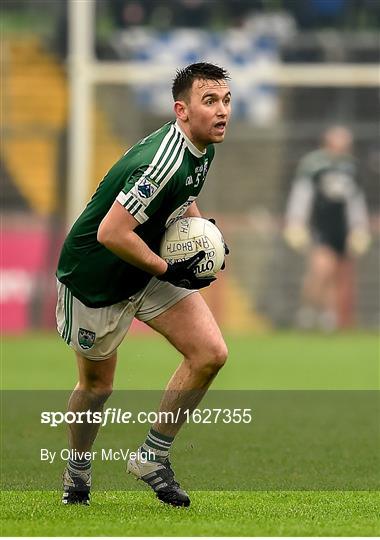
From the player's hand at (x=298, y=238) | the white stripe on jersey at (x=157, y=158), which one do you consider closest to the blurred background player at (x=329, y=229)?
the player's hand at (x=298, y=238)

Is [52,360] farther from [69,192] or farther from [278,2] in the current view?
[278,2]

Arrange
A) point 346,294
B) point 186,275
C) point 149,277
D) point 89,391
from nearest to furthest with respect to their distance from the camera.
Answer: point 186,275
point 149,277
point 89,391
point 346,294

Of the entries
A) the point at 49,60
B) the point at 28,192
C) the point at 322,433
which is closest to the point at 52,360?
the point at 322,433

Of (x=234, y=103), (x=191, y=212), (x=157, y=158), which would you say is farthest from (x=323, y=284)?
(x=157, y=158)

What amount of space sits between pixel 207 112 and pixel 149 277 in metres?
0.84

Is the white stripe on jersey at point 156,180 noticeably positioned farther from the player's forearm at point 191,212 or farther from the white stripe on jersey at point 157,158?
the player's forearm at point 191,212

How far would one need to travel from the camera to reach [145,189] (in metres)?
6.62

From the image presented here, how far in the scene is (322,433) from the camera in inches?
387

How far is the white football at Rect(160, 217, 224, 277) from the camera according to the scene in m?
6.89

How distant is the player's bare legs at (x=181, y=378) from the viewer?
22.7 ft

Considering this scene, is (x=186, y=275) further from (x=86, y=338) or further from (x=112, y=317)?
(x=86, y=338)

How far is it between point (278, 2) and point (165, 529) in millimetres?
17237

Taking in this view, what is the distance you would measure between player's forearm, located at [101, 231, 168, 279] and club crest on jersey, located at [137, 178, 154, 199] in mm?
179

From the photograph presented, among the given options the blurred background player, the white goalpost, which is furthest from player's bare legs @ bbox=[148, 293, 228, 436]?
the white goalpost
